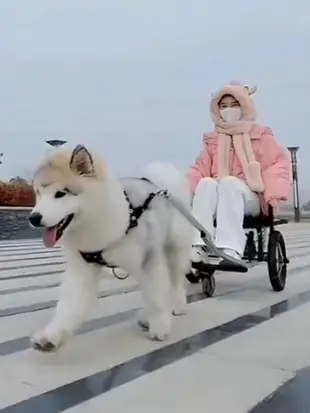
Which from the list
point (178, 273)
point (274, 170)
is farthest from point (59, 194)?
point (274, 170)

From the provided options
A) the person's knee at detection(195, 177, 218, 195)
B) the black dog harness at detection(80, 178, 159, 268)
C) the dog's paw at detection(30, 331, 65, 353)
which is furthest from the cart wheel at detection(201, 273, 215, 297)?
the dog's paw at detection(30, 331, 65, 353)

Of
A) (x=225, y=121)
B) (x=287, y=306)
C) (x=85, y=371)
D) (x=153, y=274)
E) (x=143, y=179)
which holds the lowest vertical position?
(x=287, y=306)

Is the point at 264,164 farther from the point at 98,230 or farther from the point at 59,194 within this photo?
the point at 59,194

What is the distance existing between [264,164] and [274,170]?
10 centimetres

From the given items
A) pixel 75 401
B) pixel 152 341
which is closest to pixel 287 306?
pixel 152 341

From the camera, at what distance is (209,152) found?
3525 mm

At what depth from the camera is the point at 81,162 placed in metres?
1.86

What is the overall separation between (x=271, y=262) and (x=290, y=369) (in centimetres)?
143

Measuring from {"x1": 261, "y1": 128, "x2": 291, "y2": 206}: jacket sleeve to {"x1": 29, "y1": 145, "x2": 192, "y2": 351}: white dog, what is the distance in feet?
2.82

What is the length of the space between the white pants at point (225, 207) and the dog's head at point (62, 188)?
122 cm

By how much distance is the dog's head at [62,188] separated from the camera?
1813 millimetres

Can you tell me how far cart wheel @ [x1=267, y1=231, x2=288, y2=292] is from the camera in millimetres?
3240

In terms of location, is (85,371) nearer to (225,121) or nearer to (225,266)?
(225,266)

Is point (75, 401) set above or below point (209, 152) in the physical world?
below
